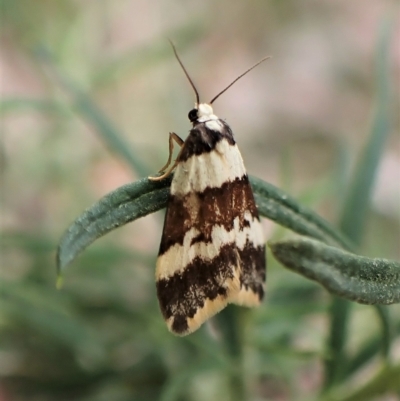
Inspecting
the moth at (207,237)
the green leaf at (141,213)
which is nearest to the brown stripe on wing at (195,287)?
the moth at (207,237)

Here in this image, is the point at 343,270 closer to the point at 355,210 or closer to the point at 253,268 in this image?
the point at 253,268

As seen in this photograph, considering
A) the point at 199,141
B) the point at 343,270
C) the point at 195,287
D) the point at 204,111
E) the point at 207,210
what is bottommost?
the point at 343,270

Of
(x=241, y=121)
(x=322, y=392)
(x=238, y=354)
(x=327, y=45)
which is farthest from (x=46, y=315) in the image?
(x=327, y=45)

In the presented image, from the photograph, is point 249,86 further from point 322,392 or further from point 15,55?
point 322,392

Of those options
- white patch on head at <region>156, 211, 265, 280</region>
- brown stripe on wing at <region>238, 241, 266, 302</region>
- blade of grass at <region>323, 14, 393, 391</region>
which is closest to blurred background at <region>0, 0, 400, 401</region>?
blade of grass at <region>323, 14, 393, 391</region>

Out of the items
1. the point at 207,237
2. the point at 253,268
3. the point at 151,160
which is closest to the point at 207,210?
the point at 207,237

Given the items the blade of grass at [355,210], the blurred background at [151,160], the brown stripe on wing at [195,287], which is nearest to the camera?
the brown stripe on wing at [195,287]

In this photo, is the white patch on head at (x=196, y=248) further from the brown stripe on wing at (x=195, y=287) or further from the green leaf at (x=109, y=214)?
the green leaf at (x=109, y=214)
